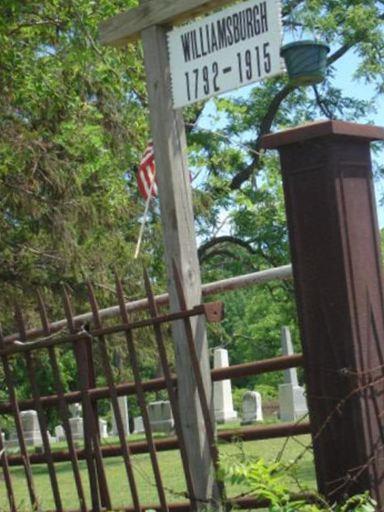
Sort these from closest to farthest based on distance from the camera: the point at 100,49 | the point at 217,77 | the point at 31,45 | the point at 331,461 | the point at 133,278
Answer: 1. the point at 331,461
2. the point at 217,77
3. the point at 100,49
4. the point at 31,45
5. the point at 133,278

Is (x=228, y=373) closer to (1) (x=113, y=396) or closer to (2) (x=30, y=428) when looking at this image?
(1) (x=113, y=396)

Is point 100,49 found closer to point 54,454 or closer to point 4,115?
point 4,115

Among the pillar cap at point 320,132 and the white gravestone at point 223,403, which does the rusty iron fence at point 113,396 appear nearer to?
the pillar cap at point 320,132

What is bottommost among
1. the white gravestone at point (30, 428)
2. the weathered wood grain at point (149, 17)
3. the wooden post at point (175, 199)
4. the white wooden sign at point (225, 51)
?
the white gravestone at point (30, 428)

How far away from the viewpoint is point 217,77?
4.59 m

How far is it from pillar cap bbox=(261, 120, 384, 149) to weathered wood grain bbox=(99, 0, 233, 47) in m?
1.03

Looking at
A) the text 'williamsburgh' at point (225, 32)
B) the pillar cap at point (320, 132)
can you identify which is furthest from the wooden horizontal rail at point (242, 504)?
the text 'williamsburgh' at point (225, 32)

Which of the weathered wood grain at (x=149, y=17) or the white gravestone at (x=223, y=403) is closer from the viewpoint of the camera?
the weathered wood grain at (x=149, y=17)

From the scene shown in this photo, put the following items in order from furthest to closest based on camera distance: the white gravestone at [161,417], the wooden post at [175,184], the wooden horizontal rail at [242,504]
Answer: the white gravestone at [161,417], the wooden post at [175,184], the wooden horizontal rail at [242,504]

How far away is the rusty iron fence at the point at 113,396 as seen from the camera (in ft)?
15.1

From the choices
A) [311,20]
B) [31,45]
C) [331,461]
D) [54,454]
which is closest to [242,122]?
[311,20]

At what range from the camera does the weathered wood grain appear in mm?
4738

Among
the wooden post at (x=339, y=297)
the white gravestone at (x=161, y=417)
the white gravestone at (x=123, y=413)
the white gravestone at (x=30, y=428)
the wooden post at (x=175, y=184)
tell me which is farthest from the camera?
the white gravestone at (x=30, y=428)

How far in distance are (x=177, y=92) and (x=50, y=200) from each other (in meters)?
11.4
